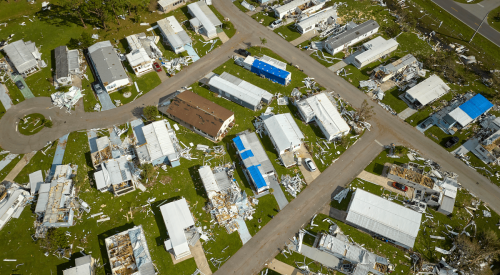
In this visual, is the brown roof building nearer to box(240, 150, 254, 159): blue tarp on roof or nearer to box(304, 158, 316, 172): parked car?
box(240, 150, 254, 159): blue tarp on roof

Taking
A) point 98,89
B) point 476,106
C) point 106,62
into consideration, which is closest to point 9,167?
point 98,89

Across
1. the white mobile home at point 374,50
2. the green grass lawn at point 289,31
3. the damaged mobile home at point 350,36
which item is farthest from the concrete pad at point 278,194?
the green grass lawn at point 289,31

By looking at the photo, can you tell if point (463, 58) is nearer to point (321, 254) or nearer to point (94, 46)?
point (321, 254)

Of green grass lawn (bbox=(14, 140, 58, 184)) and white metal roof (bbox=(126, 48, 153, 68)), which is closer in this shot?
green grass lawn (bbox=(14, 140, 58, 184))

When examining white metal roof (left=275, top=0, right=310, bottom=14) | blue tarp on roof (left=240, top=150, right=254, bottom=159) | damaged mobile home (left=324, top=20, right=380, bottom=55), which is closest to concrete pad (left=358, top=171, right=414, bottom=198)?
blue tarp on roof (left=240, top=150, right=254, bottom=159)

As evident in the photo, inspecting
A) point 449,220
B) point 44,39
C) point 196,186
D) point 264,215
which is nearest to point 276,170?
point 264,215

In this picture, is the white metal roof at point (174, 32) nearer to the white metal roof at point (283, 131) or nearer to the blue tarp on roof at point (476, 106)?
the white metal roof at point (283, 131)

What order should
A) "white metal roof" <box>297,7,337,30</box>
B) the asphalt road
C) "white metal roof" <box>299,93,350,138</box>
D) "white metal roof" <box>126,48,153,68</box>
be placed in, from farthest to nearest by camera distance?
the asphalt road, "white metal roof" <box>297,7,337,30</box>, "white metal roof" <box>126,48,153,68</box>, "white metal roof" <box>299,93,350,138</box>
